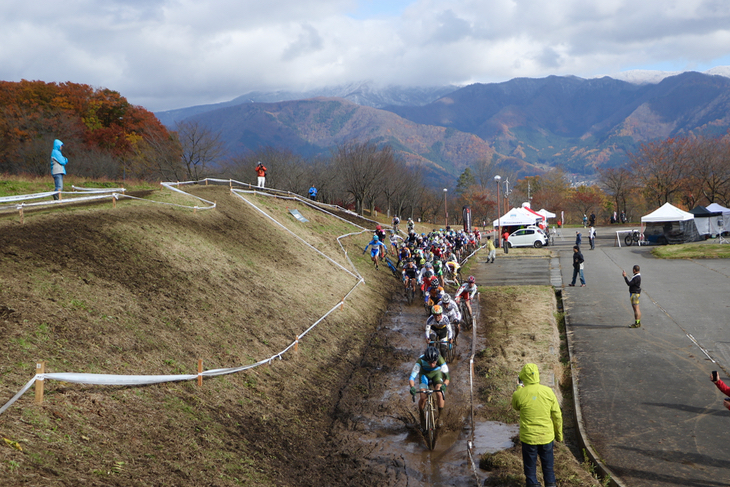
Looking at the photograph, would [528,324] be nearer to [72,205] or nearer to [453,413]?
[453,413]

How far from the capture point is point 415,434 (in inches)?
372

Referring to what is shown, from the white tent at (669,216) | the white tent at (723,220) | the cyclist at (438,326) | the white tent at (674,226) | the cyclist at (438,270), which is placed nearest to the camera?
the cyclist at (438,326)

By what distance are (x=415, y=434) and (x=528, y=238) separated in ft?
A: 117

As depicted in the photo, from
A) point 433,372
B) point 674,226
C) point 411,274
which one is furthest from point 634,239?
point 433,372

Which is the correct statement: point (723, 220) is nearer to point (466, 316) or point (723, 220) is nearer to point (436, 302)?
point (466, 316)

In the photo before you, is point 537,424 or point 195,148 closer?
point 537,424

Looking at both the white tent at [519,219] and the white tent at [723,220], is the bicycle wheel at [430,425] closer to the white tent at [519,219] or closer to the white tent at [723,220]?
the white tent at [519,219]

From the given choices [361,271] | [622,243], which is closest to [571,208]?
[622,243]

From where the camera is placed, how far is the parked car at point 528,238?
4241cm

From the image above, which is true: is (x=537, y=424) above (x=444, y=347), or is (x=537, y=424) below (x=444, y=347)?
above

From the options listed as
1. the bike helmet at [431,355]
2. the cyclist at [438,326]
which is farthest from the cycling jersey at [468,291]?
the bike helmet at [431,355]

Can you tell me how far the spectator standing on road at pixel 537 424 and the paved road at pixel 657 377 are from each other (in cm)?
164

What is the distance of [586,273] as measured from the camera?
89.2ft

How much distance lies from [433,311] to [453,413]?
239 centimetres
